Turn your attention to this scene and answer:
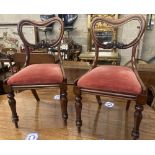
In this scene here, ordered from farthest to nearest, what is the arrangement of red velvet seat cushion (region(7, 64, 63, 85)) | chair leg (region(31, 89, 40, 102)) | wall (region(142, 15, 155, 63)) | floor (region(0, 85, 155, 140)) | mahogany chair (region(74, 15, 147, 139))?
1. wall (region(142, 15, 155, 63))
2. chair leg (region(31, 89, 40, 102))
3. floor (region(0, 85, 155, 140))
4. red velvet seat cushion (region(7, 64, 63, 85))
5. mahogany chair (region(74, 15, 147, 139))

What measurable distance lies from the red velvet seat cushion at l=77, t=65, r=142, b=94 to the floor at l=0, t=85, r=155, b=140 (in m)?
0.48

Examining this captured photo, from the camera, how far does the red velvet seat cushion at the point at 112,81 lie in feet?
4.20

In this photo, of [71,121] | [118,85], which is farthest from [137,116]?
[71,121]

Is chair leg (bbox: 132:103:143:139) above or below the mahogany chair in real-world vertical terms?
below

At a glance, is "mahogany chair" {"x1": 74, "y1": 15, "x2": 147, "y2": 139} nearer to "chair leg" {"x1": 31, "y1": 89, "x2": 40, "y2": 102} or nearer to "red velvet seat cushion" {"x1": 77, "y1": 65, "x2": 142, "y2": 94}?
"red velvet seat cushion" {"x1": 77, "y1": 65, "x2": 142, "y2": 94}

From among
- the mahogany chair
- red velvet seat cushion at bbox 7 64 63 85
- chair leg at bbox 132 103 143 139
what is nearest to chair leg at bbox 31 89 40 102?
red velvet seat cushion at bbox 7 64 63 85

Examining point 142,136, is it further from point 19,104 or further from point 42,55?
point 42,55

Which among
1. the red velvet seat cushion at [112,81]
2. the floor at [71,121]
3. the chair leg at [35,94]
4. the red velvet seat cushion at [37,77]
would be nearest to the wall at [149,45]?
the floor at [71,121]

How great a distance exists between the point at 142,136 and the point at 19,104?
134 centimetres

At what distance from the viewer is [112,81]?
1339mm

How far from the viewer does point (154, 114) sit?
6.12ft

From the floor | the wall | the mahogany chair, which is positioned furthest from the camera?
the wall

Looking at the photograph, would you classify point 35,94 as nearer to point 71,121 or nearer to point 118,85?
point 71,121

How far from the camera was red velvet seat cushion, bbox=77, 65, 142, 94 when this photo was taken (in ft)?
4.20
